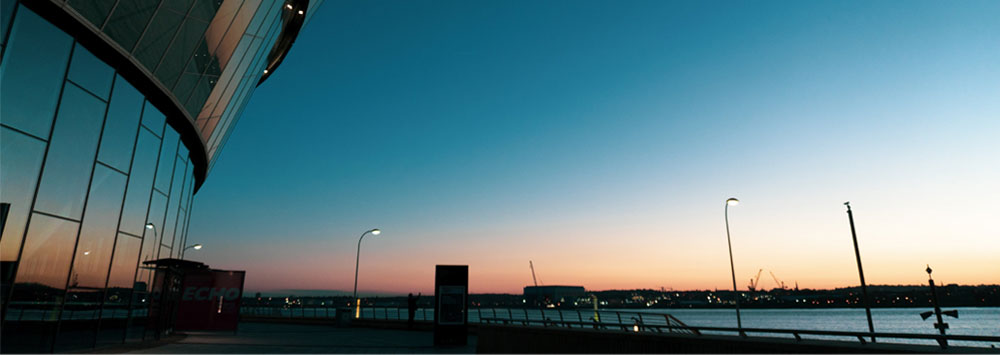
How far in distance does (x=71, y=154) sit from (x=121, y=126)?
2275 millimetres

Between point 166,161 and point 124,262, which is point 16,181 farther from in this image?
point 166,161

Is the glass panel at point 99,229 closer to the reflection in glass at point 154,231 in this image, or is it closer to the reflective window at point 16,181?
the reflective window at point 16,181

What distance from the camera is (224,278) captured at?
914 inches

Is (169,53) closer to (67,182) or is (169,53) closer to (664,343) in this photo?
(67,182)

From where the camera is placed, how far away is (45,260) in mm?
11094

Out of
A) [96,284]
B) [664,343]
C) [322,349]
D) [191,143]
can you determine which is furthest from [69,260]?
[664,343]

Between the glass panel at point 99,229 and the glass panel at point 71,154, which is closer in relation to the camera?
the glass panel at point 71,154

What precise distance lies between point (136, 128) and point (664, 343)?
565 inches

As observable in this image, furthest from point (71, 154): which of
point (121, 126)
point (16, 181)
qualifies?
point (121, 126)

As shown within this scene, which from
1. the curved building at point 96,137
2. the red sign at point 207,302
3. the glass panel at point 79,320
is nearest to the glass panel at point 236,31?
the curved building at point 96,137

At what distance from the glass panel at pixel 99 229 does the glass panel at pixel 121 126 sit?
35 centimetres

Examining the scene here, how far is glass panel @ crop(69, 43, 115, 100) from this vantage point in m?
11.8

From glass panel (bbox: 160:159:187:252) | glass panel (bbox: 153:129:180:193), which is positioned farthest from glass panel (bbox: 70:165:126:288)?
glass panel (bbox: 160:159:187:252)

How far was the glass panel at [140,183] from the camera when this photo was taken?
574 inches
